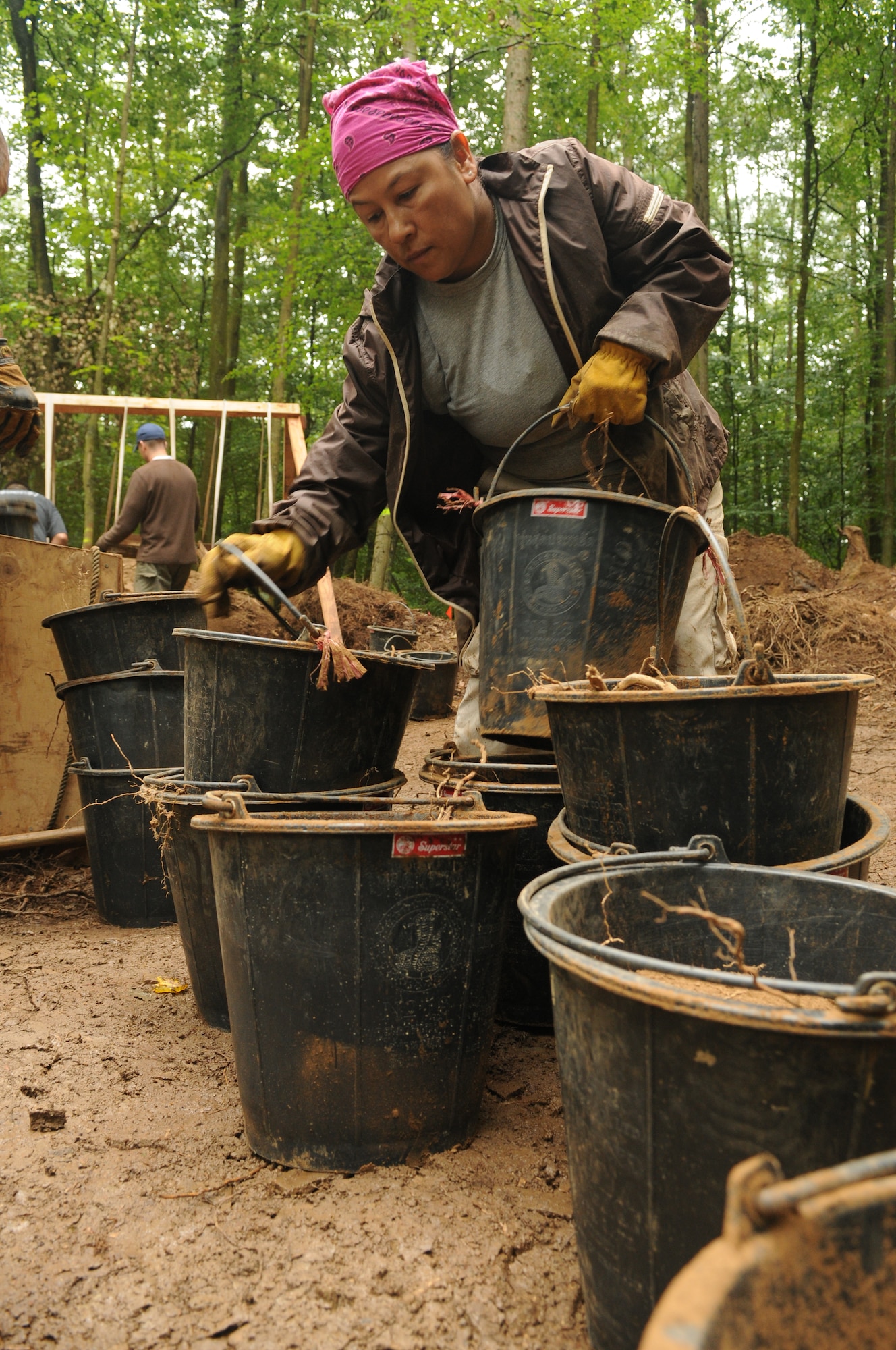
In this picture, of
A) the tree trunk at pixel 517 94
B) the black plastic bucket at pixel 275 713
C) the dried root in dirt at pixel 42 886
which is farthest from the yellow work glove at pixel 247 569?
the tree trunk at pixel 517 94

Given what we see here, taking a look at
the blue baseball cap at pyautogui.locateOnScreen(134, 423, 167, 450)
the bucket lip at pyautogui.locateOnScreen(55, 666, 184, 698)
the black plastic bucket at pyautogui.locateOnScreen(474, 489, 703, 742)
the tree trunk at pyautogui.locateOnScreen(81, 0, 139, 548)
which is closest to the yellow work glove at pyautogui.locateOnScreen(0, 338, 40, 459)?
the bucket lip at pyautogui.locateOnScreen(55, 666, 184, 698)

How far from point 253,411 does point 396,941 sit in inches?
234

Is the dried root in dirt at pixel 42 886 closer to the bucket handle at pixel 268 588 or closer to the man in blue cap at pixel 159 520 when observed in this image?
the bucket handle at pixel 268 588

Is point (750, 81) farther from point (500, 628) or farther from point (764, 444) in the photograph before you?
point (500, 628)

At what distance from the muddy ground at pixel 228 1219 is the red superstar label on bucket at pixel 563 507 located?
1323mm

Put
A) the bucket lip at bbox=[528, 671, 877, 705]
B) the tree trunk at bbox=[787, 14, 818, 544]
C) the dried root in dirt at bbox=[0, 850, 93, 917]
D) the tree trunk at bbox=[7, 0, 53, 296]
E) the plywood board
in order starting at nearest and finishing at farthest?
the bucket lip at bbox=[528, 671, 877, 705], the dried root in dirt at bbox=[0, 850, 93, 917], the plywood board, the tree trunk at bbox=[787, 14, 818, 544], the tree trunk at bbox=[7, 0, 53, 296]

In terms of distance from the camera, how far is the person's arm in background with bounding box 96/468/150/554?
689cm

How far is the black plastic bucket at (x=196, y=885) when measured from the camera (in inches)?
101

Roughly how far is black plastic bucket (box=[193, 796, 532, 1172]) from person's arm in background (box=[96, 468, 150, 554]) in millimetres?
5440

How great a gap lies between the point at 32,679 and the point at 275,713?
2214mm

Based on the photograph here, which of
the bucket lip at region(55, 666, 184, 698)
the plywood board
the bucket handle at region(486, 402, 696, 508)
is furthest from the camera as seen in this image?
the plywood board

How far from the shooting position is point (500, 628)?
7.63 ft

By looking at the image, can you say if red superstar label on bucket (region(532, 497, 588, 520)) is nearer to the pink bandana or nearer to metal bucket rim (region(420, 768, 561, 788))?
metal bucket rim (region(420, 768, 561, 788))

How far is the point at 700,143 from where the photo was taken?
9375mm
